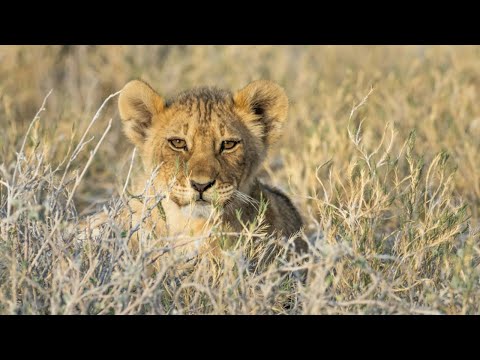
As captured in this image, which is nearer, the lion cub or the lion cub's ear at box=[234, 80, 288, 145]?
the lion cub

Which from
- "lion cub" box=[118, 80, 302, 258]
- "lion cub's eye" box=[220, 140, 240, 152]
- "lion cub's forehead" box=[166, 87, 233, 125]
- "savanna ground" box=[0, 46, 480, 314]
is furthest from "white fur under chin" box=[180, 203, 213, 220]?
"lion cub's forehead" box=[166, 87, 233, 125]

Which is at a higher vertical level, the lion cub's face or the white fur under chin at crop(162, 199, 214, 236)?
the lion cub's face

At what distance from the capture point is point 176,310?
3.59 meters

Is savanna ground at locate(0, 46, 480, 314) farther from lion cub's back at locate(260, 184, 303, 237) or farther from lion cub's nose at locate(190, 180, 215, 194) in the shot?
lion cub's nose at locate(190, 180, 215, 194)

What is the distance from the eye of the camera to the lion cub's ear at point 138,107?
4.82 m

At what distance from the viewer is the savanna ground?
11.4ft

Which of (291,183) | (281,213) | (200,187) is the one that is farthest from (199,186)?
(291,183)

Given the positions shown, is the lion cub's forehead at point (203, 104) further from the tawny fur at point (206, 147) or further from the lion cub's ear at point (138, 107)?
the lion cub's ear at point (138, 107)

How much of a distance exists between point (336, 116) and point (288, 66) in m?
3.00

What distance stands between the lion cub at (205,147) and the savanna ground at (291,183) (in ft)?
0.74

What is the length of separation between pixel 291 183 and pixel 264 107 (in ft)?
4.12

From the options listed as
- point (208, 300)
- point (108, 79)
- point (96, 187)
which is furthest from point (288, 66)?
point (208, 300)

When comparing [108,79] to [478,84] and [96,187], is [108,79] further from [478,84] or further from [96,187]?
[478,84]

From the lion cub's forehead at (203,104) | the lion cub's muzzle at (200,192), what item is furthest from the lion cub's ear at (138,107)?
the lion cub's muzzle at (200,192)
